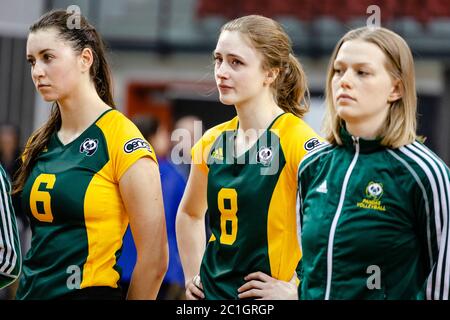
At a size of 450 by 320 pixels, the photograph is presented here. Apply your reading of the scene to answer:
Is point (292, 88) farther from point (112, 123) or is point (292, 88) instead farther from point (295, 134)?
point (112, 123)

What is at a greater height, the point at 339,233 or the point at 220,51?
the point at 220,51

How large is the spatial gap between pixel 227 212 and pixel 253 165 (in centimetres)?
23

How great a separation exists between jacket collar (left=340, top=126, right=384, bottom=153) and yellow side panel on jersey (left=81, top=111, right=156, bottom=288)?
3.00 ft

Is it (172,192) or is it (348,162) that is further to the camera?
(172,192)

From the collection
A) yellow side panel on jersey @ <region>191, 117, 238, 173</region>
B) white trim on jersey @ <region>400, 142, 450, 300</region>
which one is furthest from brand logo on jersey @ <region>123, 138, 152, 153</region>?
white trim on jersey @ <region>400, 142, 450, 300</region>

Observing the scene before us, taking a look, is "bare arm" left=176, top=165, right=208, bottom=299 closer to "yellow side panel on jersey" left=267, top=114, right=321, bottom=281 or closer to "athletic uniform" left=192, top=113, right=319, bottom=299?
"athletic uniform" left=192, top=113, right=319, bottom=299

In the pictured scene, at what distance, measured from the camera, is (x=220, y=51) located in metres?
4.06

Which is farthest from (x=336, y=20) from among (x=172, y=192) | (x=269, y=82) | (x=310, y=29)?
(x=269, y=82)

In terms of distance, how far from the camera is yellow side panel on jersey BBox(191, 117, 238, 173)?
4.30 metres

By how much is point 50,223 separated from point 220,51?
1058 mm

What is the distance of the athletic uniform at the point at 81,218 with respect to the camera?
402 centimetres
